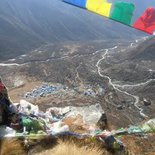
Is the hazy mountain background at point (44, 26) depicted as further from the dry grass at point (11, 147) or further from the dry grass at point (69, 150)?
the dry grass at point (69, 150)

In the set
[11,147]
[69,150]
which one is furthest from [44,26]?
[69,150]

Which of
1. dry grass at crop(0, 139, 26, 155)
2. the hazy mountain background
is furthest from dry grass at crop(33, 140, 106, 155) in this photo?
the hazy mountain background

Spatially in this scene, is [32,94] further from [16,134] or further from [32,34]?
[32,34]

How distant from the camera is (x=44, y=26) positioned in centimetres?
15788

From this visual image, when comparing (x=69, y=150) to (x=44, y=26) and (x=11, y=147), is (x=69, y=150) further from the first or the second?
(x=44, y=26)

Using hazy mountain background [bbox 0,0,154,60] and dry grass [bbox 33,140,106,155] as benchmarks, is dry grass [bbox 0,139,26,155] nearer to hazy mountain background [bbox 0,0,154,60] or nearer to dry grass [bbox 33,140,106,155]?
dry grass [bbox 33,140,106,155]

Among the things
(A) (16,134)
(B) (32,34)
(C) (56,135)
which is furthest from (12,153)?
(B) (32,34)

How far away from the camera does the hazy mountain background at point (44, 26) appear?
12575 cm

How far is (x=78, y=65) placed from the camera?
7100 centimetres

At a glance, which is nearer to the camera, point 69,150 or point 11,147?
point 69,150

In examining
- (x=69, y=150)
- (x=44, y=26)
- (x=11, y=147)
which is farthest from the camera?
(x=44, y=26)

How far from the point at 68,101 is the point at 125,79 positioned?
20.8 metres

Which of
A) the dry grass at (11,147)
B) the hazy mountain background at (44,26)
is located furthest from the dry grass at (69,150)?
the hazy mountain background at (44,26)

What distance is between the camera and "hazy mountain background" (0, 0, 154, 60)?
4951 inches
